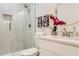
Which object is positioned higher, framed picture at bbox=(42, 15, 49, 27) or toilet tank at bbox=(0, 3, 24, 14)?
toilet tank at bbox=(0, 3, 24, 14)

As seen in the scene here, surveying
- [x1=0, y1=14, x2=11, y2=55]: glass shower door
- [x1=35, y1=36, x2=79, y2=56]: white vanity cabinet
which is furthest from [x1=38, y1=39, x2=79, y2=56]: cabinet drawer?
[x1=0, y1=14, x2=11, y2=55]: glass shower door

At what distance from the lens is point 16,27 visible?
113 inches

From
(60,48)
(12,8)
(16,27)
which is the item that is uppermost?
(12,8)

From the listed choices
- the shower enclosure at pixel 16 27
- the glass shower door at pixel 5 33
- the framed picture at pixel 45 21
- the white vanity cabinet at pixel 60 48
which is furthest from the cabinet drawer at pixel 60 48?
the glass shower door at pixel 5 33

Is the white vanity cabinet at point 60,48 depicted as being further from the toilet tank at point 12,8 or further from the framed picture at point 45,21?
the toilet tank at point 12,8

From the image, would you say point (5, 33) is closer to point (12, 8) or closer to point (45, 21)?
point (12, 8)

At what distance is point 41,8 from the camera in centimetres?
201

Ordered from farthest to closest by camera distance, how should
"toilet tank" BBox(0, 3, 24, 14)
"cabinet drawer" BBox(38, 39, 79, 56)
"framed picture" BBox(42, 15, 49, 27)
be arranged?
1. "toilet tank" BBox(0, 3, 24, 14)
2. "framed picture" BBox(42, 15, 49, 27)
3. "cabinet drawer" BBox(38, 39, 79, 56)

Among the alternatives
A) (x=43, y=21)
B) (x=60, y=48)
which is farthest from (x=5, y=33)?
(x=60, y=48)

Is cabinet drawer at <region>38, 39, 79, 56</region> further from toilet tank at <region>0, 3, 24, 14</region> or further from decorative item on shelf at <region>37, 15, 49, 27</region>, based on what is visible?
toilet tank at <region>0, 3, 24, 14</region>

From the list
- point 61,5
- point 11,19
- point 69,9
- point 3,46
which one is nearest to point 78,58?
point 69,9

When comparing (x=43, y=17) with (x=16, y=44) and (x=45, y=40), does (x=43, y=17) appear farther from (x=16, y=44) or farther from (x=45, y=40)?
(x=16, y=44)

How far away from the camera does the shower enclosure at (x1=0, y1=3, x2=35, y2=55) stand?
258 centimetres

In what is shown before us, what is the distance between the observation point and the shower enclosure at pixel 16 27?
2.58 meters
